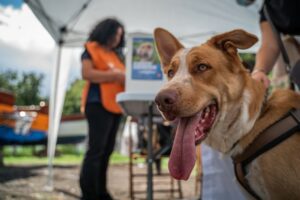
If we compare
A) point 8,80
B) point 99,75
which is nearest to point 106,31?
point 99,75

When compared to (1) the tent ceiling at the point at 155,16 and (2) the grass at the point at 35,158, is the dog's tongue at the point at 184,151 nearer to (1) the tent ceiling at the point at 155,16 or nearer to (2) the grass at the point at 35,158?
(1) the tent ceiling at the point at 155,16

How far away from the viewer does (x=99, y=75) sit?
11.2 feet

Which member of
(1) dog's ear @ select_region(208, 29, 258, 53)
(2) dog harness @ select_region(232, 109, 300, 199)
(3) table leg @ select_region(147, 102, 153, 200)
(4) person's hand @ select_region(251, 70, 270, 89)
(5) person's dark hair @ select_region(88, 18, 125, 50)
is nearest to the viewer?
(2) dog harness @ select_region(232, 109, 300, 199)

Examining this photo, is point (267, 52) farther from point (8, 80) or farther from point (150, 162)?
point (8, 80)

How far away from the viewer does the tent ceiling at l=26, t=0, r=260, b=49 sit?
5922 millimetres

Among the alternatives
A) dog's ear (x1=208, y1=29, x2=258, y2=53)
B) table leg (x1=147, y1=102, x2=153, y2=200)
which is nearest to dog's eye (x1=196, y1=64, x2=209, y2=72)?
dog's ear (x1=208, y1=29, x2=258, y2=53)

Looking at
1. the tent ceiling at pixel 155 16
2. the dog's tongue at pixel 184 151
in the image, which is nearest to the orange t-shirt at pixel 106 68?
the dog's tongue at pixel 184 151

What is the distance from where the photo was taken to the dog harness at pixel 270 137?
64.4 inches

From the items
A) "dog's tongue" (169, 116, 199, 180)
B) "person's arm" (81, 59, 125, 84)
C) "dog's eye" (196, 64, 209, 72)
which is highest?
"dog's eye" (196, 64, 209, 72)

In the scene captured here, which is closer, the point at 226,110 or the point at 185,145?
the point at 185,145

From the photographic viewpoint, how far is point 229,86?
1.68m

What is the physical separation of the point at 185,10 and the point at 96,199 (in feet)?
11.6

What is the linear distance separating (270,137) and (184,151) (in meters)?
0.38

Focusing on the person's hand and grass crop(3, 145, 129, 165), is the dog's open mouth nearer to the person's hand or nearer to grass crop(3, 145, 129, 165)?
the person's hand
